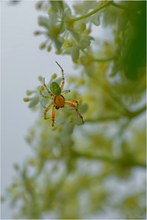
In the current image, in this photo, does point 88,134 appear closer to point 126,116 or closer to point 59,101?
point 126,116

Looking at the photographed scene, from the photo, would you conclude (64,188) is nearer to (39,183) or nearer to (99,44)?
(39,183)

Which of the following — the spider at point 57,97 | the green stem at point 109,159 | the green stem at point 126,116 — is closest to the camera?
the spider at point 57,97

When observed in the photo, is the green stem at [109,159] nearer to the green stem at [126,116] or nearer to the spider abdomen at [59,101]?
the green stem at [126,116]

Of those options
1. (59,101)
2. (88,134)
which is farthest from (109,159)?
(59,101)

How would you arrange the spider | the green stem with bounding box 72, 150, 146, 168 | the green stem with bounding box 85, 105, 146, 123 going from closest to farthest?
1. the spider
2. the green stem with bounding box 85, 105, 146, 123
3. the green stem with bounding box 72, 150, 146, 168

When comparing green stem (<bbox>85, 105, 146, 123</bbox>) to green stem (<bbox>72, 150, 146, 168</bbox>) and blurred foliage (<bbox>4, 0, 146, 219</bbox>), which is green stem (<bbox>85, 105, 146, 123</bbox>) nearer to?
blurred foliage (<bbox>4, 0, 146, 219</bbox>)

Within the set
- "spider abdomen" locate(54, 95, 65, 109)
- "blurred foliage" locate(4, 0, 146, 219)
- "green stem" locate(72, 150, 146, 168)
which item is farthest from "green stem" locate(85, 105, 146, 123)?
"spider abdomen" locate(54, 95, 65, 109)

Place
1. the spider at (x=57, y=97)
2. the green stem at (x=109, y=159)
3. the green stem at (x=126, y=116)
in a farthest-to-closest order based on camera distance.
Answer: the green stem at (x=109, y=159), the green stem at (x=126, y=116), the spider at (x=57, y=97)

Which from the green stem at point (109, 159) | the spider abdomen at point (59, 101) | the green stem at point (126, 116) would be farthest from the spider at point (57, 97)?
the green stem at point (109, 159)

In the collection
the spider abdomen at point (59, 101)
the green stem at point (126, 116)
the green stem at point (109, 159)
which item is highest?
the spider abdomen at point (59, 101)
